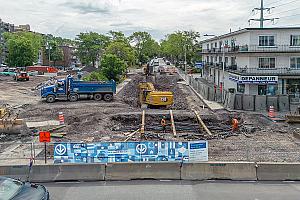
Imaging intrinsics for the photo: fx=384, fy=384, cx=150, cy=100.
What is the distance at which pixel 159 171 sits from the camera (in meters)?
14.7

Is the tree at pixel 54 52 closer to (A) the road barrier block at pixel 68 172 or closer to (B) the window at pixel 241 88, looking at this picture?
(B) the window at pixel 241 88

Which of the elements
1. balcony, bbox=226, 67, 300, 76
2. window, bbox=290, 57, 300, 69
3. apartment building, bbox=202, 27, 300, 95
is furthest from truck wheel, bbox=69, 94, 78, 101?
window, bbox=290, 57, 300, 69

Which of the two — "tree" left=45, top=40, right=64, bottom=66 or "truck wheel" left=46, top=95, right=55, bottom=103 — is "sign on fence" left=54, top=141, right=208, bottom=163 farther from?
"tree" left=45, top=40, right=64, bottom=66

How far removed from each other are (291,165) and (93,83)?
1175 inches

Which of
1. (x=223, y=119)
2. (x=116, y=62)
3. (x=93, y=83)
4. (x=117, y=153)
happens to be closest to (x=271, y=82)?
(x=223, y=119)

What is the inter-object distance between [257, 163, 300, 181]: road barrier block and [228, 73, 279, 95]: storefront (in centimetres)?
3202

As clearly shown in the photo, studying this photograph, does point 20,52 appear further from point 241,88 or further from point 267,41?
point 267,41

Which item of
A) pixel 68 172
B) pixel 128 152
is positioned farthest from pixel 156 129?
pixel 68 172

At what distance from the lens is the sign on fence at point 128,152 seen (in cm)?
1504

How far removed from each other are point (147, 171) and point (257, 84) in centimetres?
3461

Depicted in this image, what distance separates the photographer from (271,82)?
45.6 m

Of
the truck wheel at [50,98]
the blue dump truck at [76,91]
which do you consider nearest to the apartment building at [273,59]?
the blue dump truck at [76,91]

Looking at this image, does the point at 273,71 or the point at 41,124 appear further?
the point at 273,71

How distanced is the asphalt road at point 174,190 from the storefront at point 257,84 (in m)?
32.6
